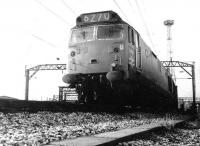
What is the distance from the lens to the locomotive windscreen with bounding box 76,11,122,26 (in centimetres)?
1144

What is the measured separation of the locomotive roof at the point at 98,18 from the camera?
37.5 ft

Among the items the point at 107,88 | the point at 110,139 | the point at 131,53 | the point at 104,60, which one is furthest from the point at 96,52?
the point at 110,139

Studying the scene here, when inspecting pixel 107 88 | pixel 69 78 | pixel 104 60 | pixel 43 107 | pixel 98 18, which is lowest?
pixel 43 107

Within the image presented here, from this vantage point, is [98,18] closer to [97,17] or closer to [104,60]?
[97,17]

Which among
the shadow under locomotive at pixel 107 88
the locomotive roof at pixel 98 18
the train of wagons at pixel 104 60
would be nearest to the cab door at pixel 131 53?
the train of wagons at pixel 104 60

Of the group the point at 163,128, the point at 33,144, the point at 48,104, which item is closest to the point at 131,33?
the point at 48,104

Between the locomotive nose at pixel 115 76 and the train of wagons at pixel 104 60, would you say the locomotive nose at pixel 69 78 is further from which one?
the locomotive nose at pixel 115 76

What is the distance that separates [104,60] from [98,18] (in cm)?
191

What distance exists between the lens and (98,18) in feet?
38.5

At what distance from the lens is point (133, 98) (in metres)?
11.8

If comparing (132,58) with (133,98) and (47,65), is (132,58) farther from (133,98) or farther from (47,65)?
(47,65)

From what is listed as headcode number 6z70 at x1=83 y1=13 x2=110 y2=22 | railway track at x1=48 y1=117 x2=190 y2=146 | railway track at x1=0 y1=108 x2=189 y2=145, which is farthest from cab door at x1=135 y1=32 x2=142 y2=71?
railway track at x1=48 y1=117 x2=190 y2=146

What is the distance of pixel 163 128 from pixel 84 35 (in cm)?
674

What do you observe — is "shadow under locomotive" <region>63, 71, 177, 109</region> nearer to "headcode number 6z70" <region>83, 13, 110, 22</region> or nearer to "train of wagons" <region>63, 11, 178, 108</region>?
"train of wagons" <region>63, 11, 178, 108</region>
